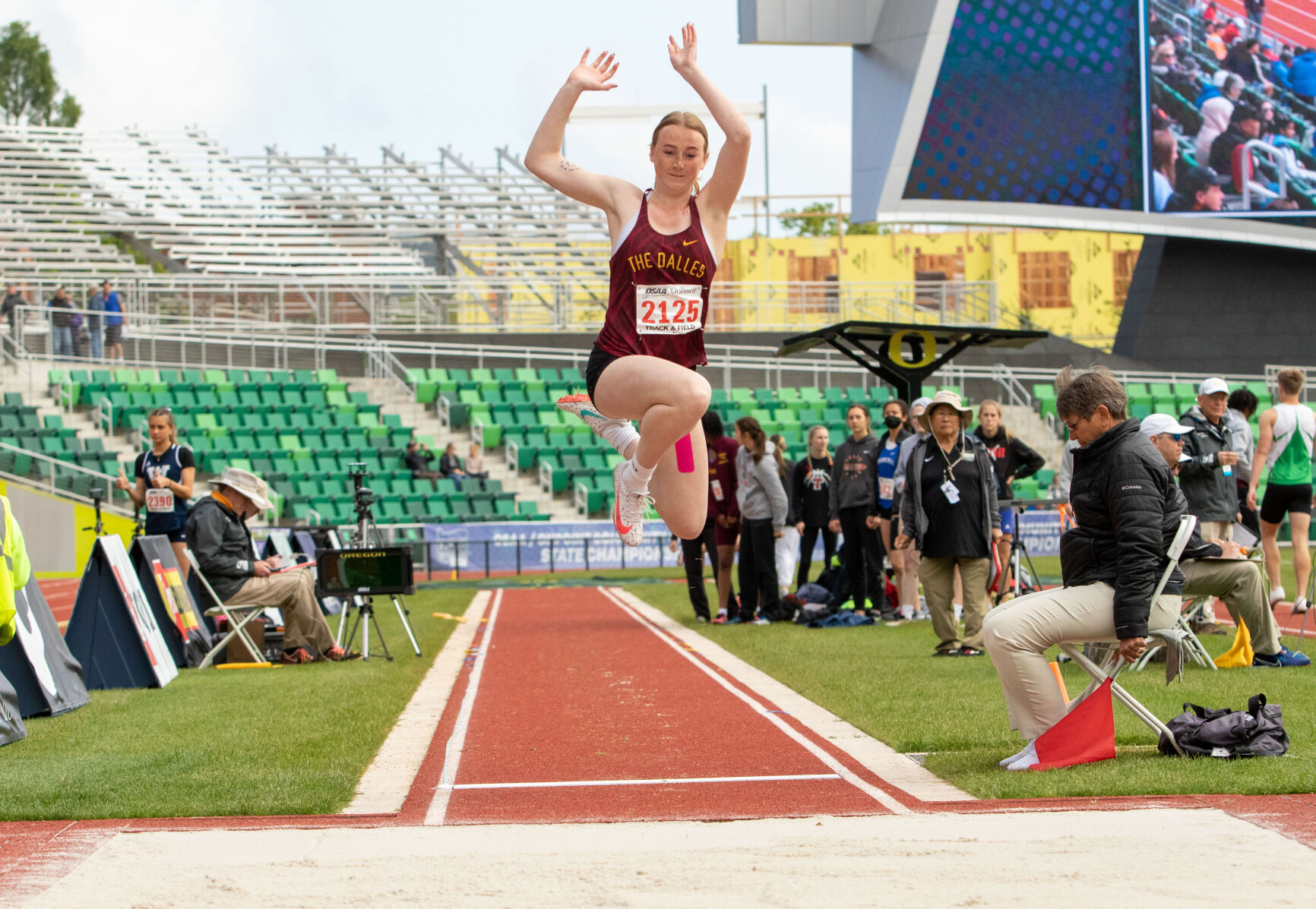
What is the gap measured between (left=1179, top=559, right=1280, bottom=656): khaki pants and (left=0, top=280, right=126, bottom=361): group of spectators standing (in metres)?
22.7

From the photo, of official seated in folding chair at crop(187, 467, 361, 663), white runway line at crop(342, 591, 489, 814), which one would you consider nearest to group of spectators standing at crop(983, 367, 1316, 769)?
white runway line at crop(342, 591, 489, 814)

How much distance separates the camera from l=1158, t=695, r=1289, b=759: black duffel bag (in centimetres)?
571

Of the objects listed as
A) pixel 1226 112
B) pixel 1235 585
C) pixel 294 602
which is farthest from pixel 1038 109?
pixel 294 602

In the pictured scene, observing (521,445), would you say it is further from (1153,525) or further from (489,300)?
(1153,525)

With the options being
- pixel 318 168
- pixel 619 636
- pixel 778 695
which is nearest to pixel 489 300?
pixel 318 168

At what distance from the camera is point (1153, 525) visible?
18.1ft

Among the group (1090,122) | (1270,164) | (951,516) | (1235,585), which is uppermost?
(1090,122)

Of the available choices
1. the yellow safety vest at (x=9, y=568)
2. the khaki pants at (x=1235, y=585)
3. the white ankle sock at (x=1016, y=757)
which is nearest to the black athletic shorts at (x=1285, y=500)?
the khaki pants at (x=1235, y=585)

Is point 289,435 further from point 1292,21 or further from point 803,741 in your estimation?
point 1292,21

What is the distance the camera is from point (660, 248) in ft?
16.5

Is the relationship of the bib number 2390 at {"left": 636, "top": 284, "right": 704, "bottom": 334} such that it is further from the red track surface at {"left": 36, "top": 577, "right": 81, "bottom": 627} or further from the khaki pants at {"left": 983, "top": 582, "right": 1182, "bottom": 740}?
the red track surface at {"left": 36, "top": 577, "right": 81, "bottom": 627}

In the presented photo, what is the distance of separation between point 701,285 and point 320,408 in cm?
2068

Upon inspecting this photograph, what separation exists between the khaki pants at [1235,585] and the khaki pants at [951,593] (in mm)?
1568

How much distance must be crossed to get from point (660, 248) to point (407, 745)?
124 inches
